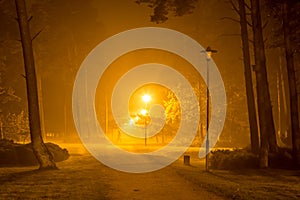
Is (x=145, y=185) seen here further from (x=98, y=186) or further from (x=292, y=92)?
(x=292, y=92)

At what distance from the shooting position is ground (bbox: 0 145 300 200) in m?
13.2

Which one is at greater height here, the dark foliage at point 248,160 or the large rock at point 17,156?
the large rock at point 17,156

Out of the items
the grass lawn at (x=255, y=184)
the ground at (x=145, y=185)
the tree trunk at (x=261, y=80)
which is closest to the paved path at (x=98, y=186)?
the ground at (x=145, y=185)

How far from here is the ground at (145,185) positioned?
1319cm

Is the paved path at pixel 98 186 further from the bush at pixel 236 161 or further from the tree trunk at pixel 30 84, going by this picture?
the bush at pixel 236 161

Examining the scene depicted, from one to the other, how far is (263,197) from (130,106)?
68.3 metres

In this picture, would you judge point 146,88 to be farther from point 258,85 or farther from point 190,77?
point 258,85

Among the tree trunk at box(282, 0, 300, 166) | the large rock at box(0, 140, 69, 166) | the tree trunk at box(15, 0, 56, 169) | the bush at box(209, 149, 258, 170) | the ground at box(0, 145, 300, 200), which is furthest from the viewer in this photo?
the large rock at box(0, 140, 69, 166)

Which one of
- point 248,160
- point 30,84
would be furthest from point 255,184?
point 30,84

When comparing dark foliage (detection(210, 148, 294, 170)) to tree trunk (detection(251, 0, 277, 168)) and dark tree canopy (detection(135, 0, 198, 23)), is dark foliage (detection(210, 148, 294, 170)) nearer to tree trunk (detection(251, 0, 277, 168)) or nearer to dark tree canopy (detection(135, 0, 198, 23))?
tree trunk (detection(251, 0, 277, 168))

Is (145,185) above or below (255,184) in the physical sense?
above

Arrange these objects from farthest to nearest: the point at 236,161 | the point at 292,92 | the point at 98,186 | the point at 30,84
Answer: the point at 236,161 → the point at 292,92 → the point at 30,84 → the point at 98,186

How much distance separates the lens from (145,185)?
1546 cm

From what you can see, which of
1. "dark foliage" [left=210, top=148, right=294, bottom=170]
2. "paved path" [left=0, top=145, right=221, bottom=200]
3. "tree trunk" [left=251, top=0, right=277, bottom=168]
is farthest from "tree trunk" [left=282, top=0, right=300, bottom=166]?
"paved path" [left=0, top=145, right=221, bottom=200]
